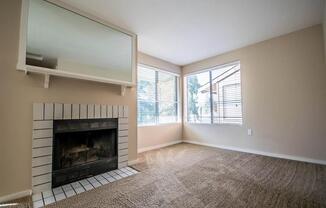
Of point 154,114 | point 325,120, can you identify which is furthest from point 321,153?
point 154,114

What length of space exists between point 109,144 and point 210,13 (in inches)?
101

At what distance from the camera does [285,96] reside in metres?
2.95

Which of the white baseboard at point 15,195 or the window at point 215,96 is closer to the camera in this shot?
the white baseboard at point 15,195

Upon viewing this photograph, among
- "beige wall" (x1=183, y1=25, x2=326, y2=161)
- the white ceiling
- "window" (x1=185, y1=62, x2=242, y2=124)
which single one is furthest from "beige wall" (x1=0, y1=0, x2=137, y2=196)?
"beige wall" (x1=183, y1=25, x2=326, y2=161)

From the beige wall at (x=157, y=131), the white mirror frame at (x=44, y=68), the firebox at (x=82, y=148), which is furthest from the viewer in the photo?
the beige wall at (x=157, y=131)

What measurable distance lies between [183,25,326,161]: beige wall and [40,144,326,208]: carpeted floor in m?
0.42

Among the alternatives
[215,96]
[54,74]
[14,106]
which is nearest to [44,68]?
[54,74]

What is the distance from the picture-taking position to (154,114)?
398 centimetres

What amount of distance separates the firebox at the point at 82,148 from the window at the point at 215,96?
8.53 feet

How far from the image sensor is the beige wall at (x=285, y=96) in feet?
8.68

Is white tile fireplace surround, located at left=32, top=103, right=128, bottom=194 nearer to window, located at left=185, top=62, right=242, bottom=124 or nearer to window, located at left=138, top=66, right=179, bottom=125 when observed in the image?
window, located at left=138, top=66, right=179, bottom=125

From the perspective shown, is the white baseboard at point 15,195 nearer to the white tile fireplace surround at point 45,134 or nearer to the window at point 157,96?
the white tile fireplace surround at point 45,134

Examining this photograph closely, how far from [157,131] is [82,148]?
→ 1922mm

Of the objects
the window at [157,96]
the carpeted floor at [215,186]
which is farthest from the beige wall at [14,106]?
the window at [157,96]
